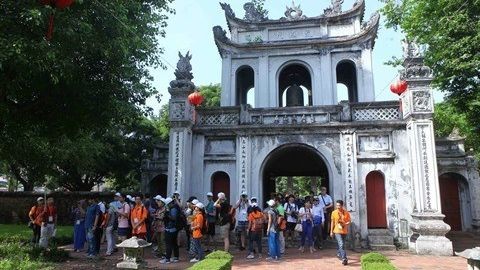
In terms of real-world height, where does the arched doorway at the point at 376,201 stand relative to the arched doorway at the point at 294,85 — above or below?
below

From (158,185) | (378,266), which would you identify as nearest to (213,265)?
(378,266)

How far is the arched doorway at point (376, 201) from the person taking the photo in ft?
43.5

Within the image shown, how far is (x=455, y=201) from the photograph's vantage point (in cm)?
1844

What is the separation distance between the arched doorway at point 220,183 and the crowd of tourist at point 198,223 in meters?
1.74

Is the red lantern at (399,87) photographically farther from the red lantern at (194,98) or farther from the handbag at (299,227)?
the red lantern at (194,98)

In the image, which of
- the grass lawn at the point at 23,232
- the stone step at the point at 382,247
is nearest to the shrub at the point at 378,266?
the stone step at the point at 382,247

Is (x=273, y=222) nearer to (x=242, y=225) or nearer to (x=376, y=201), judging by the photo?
(x=242, y=225)

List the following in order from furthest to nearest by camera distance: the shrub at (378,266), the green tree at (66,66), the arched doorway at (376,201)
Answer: the arched doorway at (376,201), the green tree at (66,66), the shrub at (378,266)

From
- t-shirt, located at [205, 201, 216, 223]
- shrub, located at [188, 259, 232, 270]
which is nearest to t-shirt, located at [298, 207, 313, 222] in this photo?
t-shirt, located at [205, 201, 216, 223]

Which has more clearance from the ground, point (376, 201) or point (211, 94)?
point (211, 94)

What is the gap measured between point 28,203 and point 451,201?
72.8 feet

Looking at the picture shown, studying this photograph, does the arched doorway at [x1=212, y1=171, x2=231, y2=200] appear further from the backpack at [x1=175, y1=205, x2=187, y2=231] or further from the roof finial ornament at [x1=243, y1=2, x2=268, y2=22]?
the roof finial ornament at [x1=243, y1=2, x2=268, y2=22]

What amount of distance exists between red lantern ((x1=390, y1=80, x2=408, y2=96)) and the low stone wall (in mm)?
15459

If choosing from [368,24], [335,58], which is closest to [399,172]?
[335,58]
